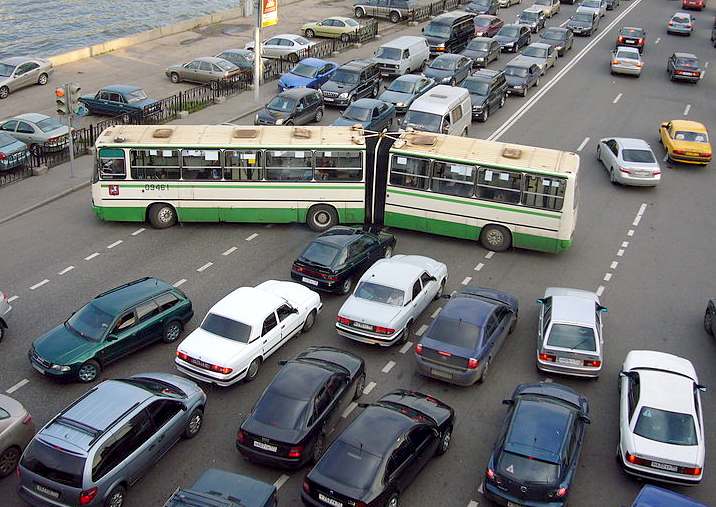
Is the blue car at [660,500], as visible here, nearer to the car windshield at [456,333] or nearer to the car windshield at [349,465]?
the car windshield at [349,465]

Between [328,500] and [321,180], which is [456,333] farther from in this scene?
[321,180]

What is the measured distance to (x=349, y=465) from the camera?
1354 cm

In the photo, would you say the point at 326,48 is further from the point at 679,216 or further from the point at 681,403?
the point at 681,403

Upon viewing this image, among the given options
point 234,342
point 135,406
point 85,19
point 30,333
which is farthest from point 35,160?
point 85,19

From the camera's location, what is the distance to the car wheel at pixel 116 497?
44.5 ft

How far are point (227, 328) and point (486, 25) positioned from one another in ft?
128

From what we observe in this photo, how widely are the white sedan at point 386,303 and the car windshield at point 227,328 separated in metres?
2.42

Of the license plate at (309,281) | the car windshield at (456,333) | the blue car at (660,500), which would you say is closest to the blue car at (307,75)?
the license plate at (309,281)

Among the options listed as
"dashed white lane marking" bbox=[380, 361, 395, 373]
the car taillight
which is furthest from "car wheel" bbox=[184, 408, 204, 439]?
"dashed white lane marking" bbox=[380, 361, 395, 373]

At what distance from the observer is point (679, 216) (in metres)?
27.7

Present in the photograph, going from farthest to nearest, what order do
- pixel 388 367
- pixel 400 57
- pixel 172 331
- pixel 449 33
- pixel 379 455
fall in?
1. pixel 449 33
2. pixel 400 57
3. pixel 172 331
4. pixel 388 367
5. pixel 379 455

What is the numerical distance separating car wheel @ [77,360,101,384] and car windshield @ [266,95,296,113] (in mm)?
18258

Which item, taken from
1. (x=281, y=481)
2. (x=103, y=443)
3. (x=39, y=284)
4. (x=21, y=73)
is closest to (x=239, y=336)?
(x=281, y=481)

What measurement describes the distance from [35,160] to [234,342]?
16.6m
